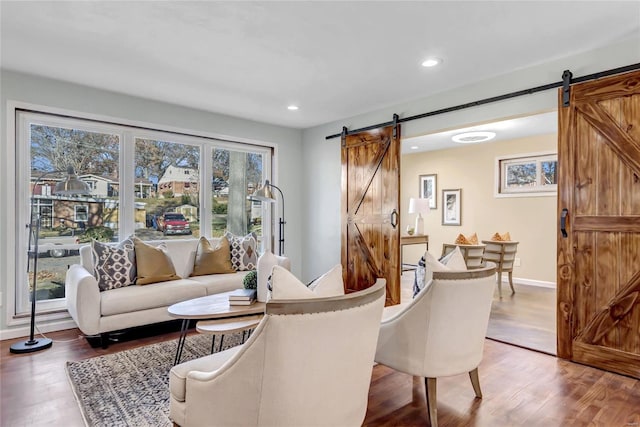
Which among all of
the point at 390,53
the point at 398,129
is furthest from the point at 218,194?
the point at 390,53

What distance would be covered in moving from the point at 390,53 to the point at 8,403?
3.58m

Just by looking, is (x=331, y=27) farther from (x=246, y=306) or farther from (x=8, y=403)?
(x=8, y=403)

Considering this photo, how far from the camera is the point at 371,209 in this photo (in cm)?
471

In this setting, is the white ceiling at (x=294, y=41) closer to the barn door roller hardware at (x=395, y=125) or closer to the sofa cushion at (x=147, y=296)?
the barn door roller hardware at (x=395, y=125)

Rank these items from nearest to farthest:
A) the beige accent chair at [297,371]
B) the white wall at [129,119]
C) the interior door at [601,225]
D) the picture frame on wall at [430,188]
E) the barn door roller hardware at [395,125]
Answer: the beige accent chair at [297,371] < the interior door at [601,225] < the white wall at [129,119] < the barn door roller hardware at [395,125] < the picture frame on wall at [430,188]

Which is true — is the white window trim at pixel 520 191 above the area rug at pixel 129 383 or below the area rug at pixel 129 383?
above

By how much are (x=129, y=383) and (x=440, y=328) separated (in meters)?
2.09

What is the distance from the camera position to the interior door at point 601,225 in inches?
106

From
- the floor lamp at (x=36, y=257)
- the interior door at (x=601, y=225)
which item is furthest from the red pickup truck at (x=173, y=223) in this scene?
the interior door at (x=601, y=225)

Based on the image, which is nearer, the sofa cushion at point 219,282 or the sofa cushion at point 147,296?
the sofa cushion at point 147,296

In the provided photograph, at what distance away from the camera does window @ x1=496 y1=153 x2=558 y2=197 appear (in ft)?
19.4

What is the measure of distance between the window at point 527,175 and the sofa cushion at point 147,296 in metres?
5.29

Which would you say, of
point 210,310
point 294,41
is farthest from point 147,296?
point 294,41

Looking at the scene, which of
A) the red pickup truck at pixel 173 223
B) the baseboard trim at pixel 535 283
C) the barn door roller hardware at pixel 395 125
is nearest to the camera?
the barn door roller hardware at pixel 395 125
